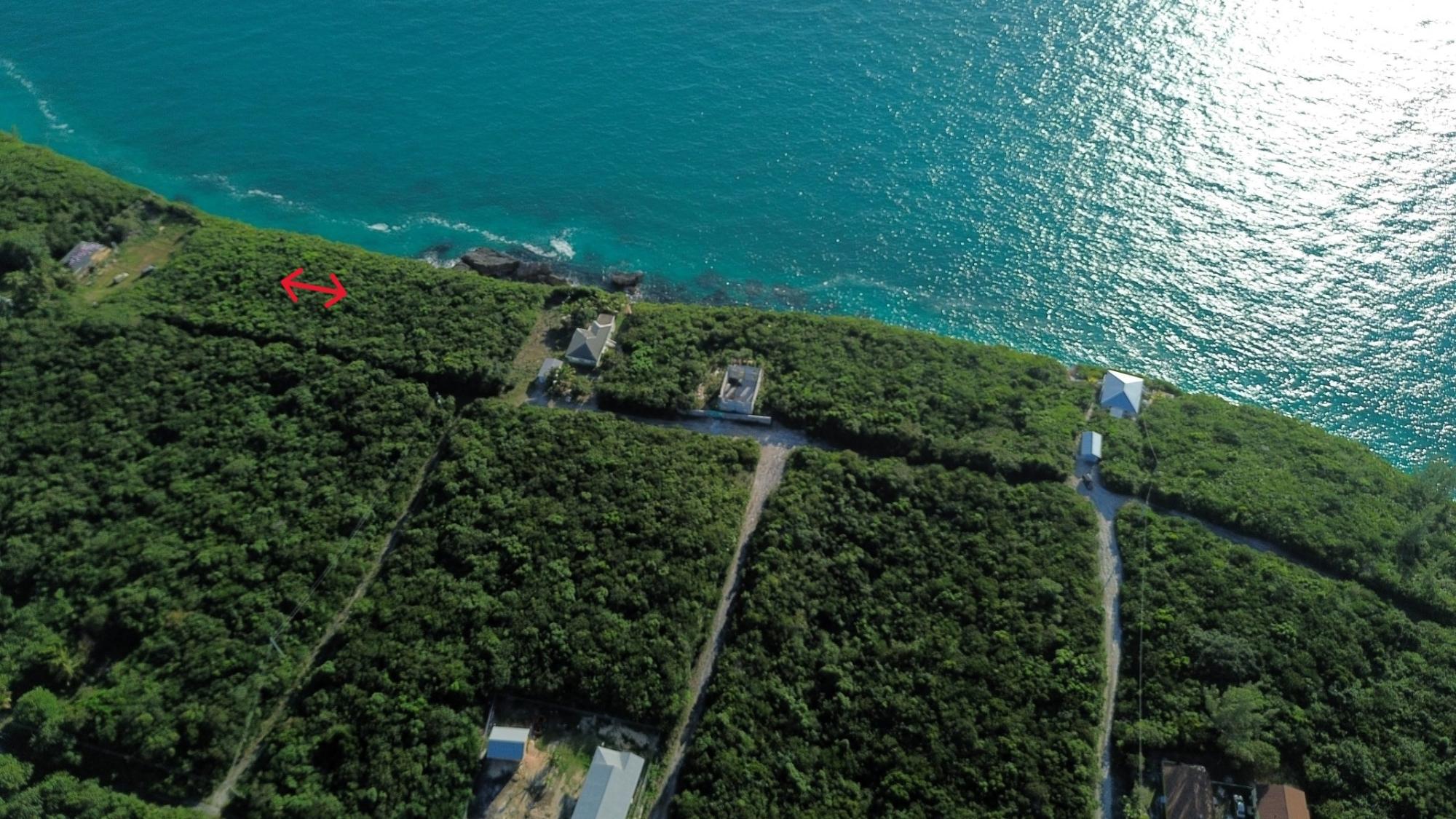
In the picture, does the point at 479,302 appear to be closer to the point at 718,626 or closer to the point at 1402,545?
the point at 718,626

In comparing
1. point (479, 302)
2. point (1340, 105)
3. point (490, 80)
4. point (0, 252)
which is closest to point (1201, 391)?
point (1340, 105)

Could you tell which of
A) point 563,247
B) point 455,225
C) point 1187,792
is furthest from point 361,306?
point 1187,792

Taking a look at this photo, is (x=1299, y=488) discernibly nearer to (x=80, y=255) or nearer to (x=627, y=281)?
(x=627, y=281)

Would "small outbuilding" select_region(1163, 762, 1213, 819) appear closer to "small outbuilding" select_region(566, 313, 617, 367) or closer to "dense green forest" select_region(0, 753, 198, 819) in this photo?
"small outbuilding" select_region(566, 313, 617, 367)

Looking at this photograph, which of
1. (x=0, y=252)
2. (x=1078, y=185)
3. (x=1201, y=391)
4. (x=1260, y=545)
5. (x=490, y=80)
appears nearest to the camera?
(x=1260, y=545)

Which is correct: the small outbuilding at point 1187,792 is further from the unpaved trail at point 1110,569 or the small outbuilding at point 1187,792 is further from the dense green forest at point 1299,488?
the dense green forest at point 1299,488
